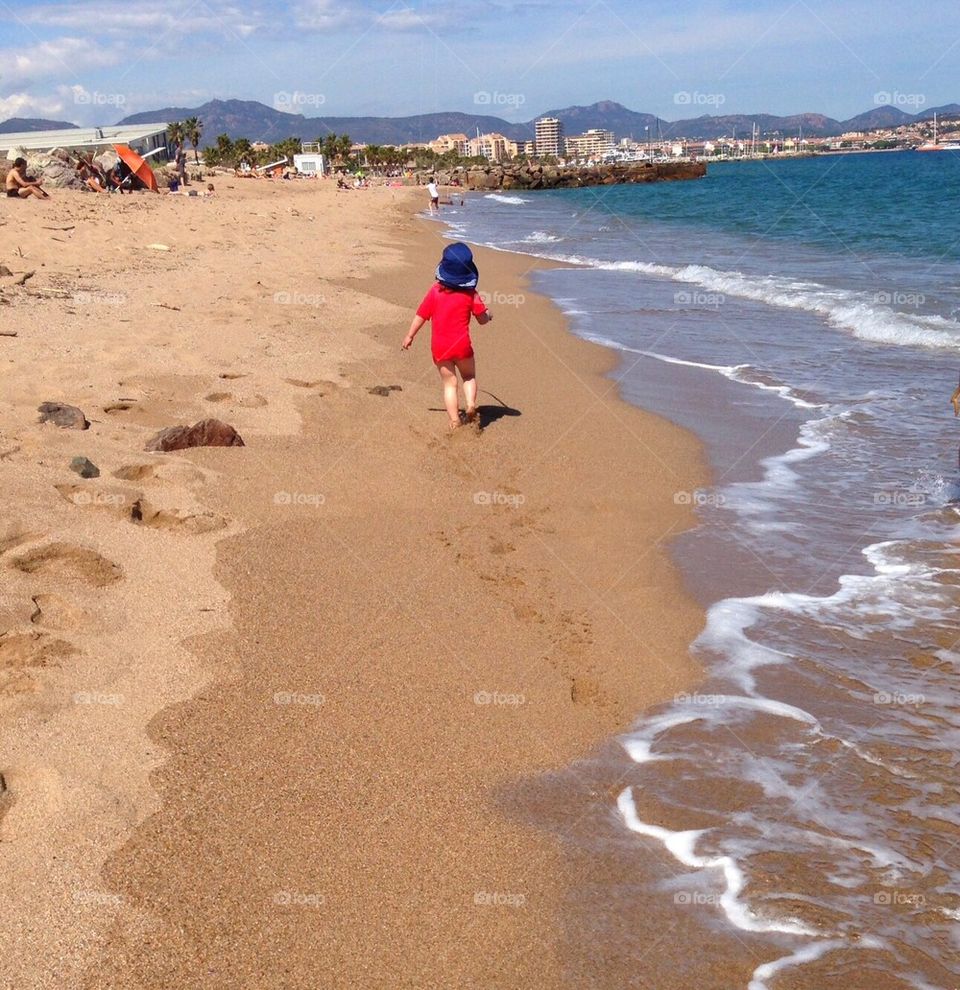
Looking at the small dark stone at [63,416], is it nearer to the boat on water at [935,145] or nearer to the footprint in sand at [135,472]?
the footprint in sand at [135,472]

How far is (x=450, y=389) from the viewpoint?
8.73 m

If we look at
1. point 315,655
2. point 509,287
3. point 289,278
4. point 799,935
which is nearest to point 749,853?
point 799,935

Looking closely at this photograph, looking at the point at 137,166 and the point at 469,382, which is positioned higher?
the point at 137,166

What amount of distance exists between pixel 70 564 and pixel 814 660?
3756 mm

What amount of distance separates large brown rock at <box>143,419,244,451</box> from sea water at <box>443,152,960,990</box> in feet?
10.7

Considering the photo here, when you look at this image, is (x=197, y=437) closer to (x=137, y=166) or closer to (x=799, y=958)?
(x=799, y=958)

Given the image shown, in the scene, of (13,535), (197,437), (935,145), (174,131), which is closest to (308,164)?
(174,131)

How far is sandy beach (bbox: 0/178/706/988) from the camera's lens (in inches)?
122

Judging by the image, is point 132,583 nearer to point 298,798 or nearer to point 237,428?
point 298,798

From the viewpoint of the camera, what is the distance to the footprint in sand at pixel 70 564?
191 inches

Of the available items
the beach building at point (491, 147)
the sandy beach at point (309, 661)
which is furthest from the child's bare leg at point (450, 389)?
the beach building at point (491, 147)


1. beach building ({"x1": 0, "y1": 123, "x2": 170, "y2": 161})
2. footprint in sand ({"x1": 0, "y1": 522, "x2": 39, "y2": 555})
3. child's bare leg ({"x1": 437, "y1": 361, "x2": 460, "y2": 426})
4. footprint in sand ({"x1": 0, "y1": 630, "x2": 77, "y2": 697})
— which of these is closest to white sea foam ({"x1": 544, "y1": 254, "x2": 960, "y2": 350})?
child's bare leg ({"x1": 437, "y1": 361, "x2": 460, "y2": 426})

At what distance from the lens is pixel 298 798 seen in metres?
3.68

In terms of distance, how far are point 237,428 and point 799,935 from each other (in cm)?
566
